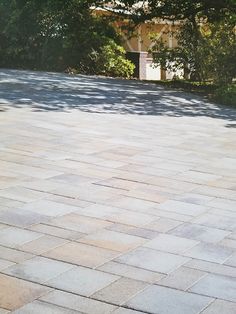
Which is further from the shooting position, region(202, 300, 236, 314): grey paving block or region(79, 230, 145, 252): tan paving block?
region(79, 230, 145, 252): tan paving block

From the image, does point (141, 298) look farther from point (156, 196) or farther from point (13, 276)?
point (156, 196)

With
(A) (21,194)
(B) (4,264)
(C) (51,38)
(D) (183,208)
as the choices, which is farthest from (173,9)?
(B) (4,264)

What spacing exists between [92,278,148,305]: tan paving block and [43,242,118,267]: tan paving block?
0.35 meters

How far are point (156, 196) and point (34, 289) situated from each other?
258cm

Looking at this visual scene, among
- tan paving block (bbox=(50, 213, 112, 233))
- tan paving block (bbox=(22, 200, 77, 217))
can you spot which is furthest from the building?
tan paving block (bbox=(50, 213, 112, 233))

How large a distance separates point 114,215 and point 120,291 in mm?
1613

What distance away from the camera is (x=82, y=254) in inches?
163

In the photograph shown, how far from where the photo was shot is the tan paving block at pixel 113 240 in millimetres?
4355

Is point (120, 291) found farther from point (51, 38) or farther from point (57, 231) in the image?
point (51, 38)

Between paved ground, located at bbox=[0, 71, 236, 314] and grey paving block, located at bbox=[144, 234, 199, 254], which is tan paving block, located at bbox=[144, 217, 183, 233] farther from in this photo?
grey paving block, located at bbox=[144, 234, 199, 254]

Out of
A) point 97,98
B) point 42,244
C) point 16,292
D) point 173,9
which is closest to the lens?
point 16,292

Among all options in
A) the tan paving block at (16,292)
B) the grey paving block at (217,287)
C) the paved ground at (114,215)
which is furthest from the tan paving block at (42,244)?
the grey paving block at (217,287)

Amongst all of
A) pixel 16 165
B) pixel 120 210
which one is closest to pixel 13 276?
pixel 120 210

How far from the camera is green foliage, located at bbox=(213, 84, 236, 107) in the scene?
14.9 m
